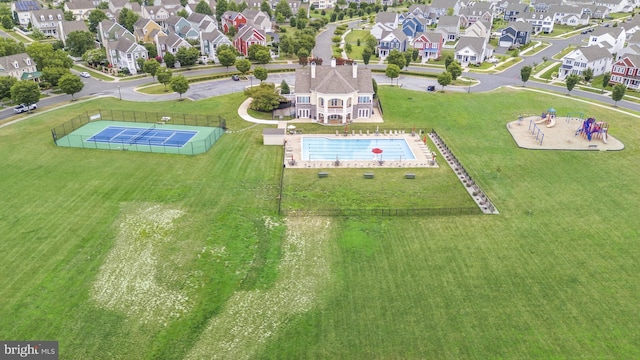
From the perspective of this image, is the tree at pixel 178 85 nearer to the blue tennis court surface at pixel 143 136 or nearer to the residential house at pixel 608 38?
the blue tennis court surface at pixel 143 136

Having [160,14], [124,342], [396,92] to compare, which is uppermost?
[160,14]

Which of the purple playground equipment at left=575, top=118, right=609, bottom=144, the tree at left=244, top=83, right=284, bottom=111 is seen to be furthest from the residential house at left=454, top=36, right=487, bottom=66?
the tree at left=244, top=83, right=284, bottom=111

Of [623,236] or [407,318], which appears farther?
[623,236]

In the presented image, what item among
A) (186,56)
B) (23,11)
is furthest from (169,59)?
(23,11)

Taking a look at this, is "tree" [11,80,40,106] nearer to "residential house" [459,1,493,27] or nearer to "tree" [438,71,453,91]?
"tree" [438,71,453,91]

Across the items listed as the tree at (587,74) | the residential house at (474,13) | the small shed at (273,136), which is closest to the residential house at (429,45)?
the tree at (587,74)

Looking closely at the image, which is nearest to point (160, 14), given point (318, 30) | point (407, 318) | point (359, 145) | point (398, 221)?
point (318, 30)

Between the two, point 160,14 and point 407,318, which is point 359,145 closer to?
point 407,318

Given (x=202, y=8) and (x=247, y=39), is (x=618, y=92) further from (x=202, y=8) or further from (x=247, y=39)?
(x=202, y=8)
